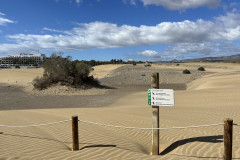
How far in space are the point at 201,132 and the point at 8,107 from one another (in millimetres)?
14731

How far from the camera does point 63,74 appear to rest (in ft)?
85.0

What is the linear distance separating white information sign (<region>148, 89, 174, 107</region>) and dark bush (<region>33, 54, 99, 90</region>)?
68.9 feet

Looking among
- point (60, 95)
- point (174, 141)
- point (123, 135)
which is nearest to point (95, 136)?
point (123, 135)

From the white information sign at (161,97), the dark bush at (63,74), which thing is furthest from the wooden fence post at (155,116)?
the dark bush at (63,74)

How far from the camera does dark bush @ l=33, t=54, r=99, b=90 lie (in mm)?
25781

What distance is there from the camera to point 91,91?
25.0 m

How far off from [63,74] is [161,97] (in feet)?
71.3

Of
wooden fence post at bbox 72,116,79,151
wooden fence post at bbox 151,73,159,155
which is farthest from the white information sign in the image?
wooden fence post at bbox 72,116,79,151

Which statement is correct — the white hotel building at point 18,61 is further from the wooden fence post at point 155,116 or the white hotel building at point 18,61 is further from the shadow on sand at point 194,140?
the wooden fence post at point 155,116

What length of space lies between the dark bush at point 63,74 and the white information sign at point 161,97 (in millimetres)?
21000

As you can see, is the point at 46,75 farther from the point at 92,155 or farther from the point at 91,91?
the point at 92,155

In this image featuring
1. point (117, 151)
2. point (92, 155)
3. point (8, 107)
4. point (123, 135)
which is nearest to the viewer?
point (92, 155)

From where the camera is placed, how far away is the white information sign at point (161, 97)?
5.53m

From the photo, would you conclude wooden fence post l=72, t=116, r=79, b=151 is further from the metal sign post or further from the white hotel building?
the white hotel building
